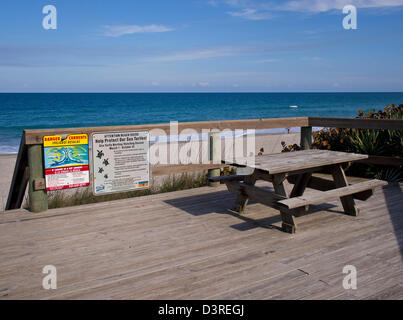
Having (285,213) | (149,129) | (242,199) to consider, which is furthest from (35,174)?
(285,213)

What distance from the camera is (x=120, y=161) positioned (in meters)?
5.14

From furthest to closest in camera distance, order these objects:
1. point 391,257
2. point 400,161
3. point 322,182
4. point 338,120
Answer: point 338,120 → point 400,161 → point 322,182 → point 391,257

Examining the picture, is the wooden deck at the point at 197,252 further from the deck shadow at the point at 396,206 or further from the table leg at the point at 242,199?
the table leg at the point at 242,199

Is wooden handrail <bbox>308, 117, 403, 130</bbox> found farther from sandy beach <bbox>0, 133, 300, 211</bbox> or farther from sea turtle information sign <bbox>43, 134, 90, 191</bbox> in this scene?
sea turtle information sign <bbox>43, 134, 90, 191</bbox>

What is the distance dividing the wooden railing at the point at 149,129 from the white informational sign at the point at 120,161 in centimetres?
11

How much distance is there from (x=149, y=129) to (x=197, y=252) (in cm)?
214

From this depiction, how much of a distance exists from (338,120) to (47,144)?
15.0 ft

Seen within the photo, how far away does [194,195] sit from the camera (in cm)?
575

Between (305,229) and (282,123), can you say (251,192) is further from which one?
(282,123)

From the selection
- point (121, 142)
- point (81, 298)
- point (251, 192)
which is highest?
point (121, 142)

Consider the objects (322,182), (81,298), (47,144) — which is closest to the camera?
(81,298)

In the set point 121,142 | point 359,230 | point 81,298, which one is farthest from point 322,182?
point 81,298

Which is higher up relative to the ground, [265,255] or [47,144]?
[47,144]

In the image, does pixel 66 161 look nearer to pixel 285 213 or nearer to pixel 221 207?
pixel 221 207
